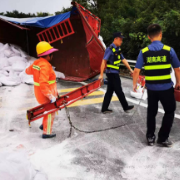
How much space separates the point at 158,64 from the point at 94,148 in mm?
1540

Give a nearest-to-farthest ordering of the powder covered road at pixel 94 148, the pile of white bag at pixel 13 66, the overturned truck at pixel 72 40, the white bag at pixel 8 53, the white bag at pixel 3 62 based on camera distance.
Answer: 1. the powder covered road at pixel 94 148
2. the overturned truck at pixel 72 40
3. the pile of white bag at pixel 13 66
4. the white bag at pixel 3 62
5. the white bag at pixel 8 53

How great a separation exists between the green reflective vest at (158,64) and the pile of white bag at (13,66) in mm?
5527

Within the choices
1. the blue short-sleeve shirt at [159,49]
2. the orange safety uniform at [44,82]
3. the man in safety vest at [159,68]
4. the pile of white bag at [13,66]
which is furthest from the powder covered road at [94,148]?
the pile of white bag at [13,66]

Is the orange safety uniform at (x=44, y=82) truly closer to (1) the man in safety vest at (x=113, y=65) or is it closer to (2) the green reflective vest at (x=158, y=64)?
(1) the man in safety vest at (x=113, y=65)

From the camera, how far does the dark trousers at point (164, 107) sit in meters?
2.96

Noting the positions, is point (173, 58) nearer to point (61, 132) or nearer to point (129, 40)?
point (61, 132)

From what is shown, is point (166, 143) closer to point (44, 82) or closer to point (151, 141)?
point (151, 141)

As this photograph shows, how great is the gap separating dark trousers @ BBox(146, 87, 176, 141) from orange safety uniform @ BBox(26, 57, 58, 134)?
152cm

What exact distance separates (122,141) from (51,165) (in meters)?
1.24

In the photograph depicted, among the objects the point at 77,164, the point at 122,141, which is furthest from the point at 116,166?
the point at 122,141

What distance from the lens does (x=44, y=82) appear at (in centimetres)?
311

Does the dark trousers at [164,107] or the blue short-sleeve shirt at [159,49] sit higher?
the blue short-sleeve shirt at [159,49]

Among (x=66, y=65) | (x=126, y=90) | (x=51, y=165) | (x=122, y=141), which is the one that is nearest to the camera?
A: (x=51, y=165)

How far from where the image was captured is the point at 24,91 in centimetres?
675
